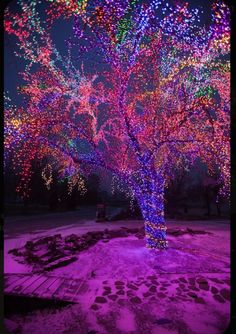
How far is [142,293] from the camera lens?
6.27 metres

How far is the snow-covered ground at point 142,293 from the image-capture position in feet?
16.8

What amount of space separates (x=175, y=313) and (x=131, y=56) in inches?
253

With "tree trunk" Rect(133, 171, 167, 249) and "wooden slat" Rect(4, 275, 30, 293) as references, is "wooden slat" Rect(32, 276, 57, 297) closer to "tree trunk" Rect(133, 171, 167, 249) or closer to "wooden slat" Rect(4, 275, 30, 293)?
"wooden slat" Rect(4, 275, 30, 293)

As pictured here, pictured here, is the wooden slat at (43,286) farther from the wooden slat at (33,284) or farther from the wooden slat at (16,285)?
the wooden slat at (16,285)

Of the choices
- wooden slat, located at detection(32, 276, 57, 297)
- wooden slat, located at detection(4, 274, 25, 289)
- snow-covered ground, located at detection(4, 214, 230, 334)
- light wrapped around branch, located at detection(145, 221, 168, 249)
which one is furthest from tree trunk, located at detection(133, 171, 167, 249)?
wooden slat, located at detection(4, 274, 25, 289)

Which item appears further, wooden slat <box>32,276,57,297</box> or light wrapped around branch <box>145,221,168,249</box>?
light wrapped around branch <box>145,221,168,249</box>

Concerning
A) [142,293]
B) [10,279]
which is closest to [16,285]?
[10,279]

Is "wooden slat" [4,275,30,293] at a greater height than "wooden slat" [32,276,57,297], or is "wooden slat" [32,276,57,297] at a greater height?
"wooden slat" [4,275,30,293]

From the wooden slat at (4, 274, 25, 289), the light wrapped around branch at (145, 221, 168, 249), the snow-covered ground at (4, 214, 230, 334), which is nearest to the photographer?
the snow-covered ground at (4, 214, 230, 334)

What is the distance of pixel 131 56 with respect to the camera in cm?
820

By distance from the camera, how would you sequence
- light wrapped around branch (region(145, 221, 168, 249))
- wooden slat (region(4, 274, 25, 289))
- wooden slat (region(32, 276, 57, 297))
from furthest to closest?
light wrapped around branch (region(145, 221, 168, 249)) → wooden slat (region(4, 274, 25, 289)) → wooden slat (region(32, 276, 57, 297))

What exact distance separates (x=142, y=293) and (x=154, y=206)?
10.6ft

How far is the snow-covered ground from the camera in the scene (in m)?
5.11

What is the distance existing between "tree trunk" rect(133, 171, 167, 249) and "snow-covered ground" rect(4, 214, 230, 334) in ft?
1.32
